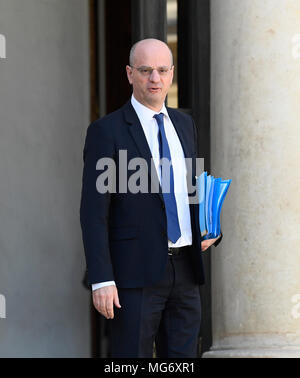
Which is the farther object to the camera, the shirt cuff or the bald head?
the bald head

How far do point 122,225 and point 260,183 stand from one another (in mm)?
1453

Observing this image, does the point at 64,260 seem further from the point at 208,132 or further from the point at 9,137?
the point at 208,132

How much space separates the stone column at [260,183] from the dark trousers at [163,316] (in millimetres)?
1175

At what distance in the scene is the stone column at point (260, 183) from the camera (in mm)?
5250

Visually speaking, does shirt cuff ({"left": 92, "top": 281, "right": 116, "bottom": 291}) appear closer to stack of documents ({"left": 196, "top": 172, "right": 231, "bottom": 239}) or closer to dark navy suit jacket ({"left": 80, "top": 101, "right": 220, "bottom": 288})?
dark navy suit jacket ({"left": 80, "top": 101, "right": 220, "bottom": 288})

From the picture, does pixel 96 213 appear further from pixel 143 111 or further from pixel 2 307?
pixel 2 307

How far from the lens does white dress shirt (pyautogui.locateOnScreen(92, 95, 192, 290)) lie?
13.4ft

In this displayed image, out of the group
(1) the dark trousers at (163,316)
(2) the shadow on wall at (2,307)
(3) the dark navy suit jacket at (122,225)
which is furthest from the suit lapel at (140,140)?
(2) the shadow on wall at (2,307)

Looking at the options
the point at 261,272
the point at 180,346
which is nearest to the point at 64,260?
the point at 261,272

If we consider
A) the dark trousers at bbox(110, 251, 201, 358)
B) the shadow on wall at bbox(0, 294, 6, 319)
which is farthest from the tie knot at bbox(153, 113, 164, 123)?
the shadow on wall at bbox(0, 294, 6, 319)

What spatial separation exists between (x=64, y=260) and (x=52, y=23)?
1.60 meters

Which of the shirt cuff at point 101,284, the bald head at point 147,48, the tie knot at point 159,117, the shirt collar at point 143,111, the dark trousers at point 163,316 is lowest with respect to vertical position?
the dark trousers at point 163,316

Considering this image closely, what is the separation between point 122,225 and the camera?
405cm

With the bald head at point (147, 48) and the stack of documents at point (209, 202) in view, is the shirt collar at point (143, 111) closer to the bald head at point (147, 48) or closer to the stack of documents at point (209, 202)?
the bald head at point (147, 48)
